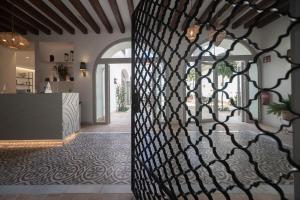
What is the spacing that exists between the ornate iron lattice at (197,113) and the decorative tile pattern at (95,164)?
3cm

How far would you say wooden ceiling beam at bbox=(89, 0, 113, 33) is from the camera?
603 cm

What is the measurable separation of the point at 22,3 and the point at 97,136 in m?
3.84

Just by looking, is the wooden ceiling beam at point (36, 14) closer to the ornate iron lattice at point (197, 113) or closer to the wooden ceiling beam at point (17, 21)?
the wooden ceiling beam at point (17, 21)

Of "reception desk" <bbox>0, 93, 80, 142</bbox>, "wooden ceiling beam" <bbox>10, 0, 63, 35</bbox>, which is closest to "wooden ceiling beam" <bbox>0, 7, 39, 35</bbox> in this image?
"wooden ceiling beam" <bbox>10, 0, 63, 35</bbox>

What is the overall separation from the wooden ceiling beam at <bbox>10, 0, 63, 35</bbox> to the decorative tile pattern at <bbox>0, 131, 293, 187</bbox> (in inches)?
140

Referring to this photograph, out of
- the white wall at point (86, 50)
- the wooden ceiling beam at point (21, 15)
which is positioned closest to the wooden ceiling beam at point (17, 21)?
the wooden ceiling beam at point (21, 15)

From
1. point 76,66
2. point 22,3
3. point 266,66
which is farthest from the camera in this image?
point 76,66

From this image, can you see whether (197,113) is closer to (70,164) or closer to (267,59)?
(70,164)

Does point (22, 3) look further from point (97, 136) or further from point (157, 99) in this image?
point (157, 99)

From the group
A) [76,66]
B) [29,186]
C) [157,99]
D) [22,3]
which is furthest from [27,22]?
[157,99]

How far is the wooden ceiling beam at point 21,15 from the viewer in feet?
20.2

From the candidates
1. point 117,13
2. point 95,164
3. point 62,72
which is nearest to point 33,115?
point 95,164

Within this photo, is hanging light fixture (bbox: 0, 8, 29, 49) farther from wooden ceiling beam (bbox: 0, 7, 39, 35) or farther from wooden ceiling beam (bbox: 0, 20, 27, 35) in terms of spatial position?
wooden ceiling beam (bbox: 0, 20, 27, 35)

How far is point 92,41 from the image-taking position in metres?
8.53
